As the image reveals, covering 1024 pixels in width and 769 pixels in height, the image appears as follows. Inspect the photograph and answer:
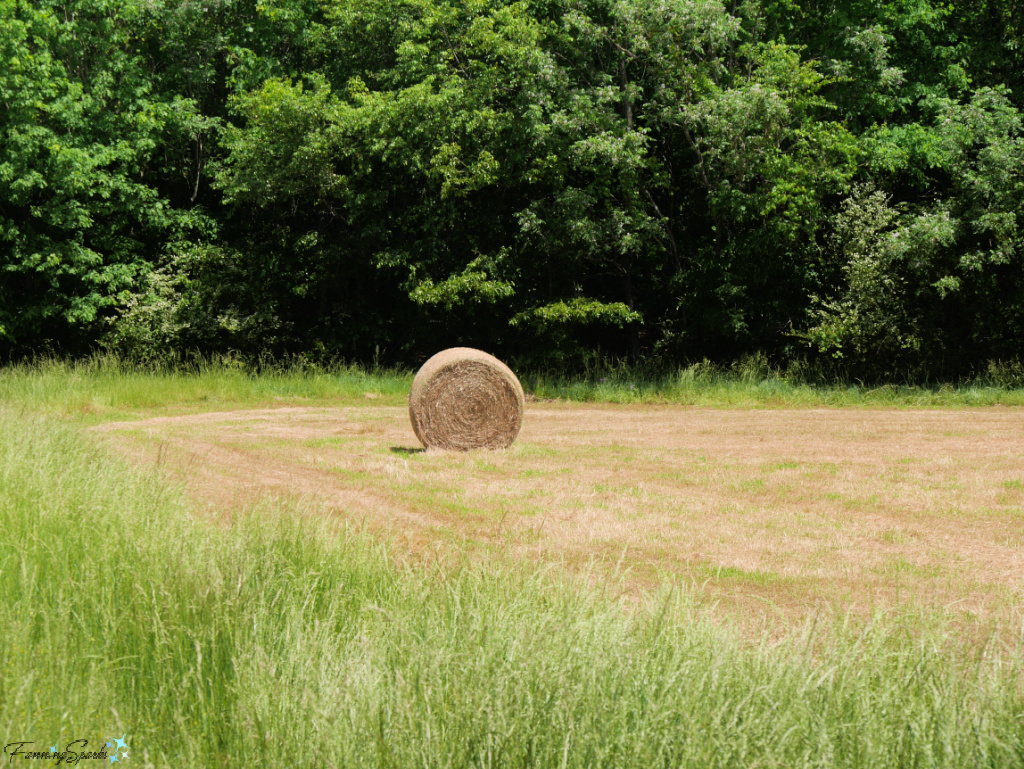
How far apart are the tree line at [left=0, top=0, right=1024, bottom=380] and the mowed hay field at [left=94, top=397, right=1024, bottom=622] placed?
5488mm

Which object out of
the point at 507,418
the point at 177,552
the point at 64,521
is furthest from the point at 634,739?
the point at 507,418

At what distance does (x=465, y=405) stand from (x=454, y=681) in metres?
10.2

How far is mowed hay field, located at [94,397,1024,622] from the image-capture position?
254 inches

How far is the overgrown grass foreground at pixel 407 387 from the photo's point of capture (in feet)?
61.7

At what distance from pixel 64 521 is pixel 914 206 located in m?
20.5

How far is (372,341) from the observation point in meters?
27.0

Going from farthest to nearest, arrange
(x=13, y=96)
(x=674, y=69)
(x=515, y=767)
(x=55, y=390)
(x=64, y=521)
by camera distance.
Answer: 1. (x=13, y=96)
2. (x=674, y=69)
3. (x=55, y=390)
4. (x=64, y=521)
5. (x=515, y=767)

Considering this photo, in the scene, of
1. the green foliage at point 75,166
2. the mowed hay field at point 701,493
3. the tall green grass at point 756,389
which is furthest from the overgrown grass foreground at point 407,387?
the green foliage at point 75,166

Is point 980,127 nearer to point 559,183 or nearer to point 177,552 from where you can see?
point 559,183

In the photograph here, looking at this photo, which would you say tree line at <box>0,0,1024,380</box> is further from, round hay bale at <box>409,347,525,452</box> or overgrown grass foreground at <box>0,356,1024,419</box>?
round hay bale at <box>409,347,525,452</box>

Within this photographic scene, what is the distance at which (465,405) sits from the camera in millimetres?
13414

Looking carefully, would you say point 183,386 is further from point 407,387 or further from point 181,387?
point 407,387

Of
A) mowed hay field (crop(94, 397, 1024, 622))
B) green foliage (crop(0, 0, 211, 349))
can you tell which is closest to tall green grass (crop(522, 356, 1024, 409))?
mowed hay field (crop(94, 397, 1024, 622))

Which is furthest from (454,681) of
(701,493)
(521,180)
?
(521,180)
